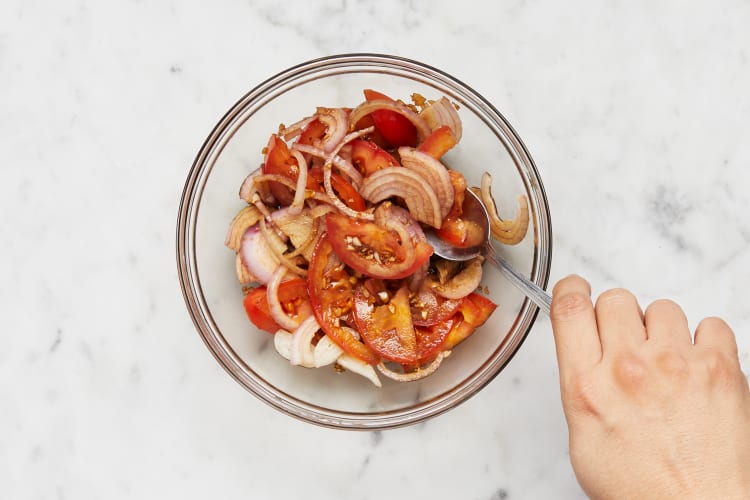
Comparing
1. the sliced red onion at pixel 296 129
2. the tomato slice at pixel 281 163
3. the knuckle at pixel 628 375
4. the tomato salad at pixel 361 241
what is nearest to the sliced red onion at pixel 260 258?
the tomato salad at pixel 361 241

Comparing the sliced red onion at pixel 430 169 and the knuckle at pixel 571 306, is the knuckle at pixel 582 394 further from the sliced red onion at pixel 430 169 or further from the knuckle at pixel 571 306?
the sliced red onion at pixel 430 169

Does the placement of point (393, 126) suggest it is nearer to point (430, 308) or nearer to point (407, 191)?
point (407, 191)

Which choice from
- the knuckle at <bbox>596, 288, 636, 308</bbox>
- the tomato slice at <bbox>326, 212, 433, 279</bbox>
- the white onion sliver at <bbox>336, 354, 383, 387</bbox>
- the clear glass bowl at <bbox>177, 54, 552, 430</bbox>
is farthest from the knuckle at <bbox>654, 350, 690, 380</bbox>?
the white onion sliver at <bbox>336, 354, 383, 387</bbox>

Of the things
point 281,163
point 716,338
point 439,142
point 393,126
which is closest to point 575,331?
point 716,338

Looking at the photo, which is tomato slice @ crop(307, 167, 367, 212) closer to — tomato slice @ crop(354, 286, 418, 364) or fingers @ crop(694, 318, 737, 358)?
tomato slice @ crop(354, 286, 418, 364)

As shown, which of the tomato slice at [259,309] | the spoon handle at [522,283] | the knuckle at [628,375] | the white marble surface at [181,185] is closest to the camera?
the knuckle at [628,375]

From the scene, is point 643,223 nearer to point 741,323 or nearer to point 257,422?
point 741,323
